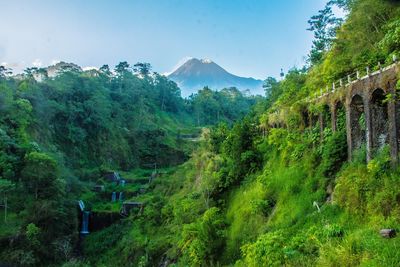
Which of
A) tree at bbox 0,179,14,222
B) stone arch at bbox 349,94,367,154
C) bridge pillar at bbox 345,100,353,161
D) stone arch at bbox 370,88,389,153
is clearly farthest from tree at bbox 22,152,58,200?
stone arch at bbox 370,88,389,153

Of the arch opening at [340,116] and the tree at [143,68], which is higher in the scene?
the tree at [143,68]

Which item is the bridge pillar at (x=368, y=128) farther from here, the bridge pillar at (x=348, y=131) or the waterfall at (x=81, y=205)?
the waterfall at (x=81, y=205)

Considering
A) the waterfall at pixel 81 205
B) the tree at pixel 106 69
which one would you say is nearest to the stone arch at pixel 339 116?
the waterfall at pixel 81 205

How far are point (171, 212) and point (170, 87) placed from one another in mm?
57800

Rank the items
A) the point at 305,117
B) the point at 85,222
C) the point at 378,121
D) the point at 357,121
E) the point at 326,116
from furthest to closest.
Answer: the point at 85,222 < the point at 305,117 < the point at 326,116 < the point at 357,121 < the point at 378,121

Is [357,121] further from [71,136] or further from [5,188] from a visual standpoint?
[71,136]

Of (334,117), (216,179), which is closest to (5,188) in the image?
(216,179)

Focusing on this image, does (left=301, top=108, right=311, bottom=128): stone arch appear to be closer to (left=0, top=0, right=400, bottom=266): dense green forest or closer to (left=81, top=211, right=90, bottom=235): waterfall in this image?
(left=0, top=0, right=400, bottom=266): dense green forest

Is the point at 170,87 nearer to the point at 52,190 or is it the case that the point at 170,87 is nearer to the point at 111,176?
the point at 111,176

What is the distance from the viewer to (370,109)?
45.0 feet

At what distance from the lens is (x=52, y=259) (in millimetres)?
29594

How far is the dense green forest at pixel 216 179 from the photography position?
38.0 feet

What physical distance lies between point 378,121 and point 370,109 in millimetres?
581

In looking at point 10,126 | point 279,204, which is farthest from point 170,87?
point 279,204
